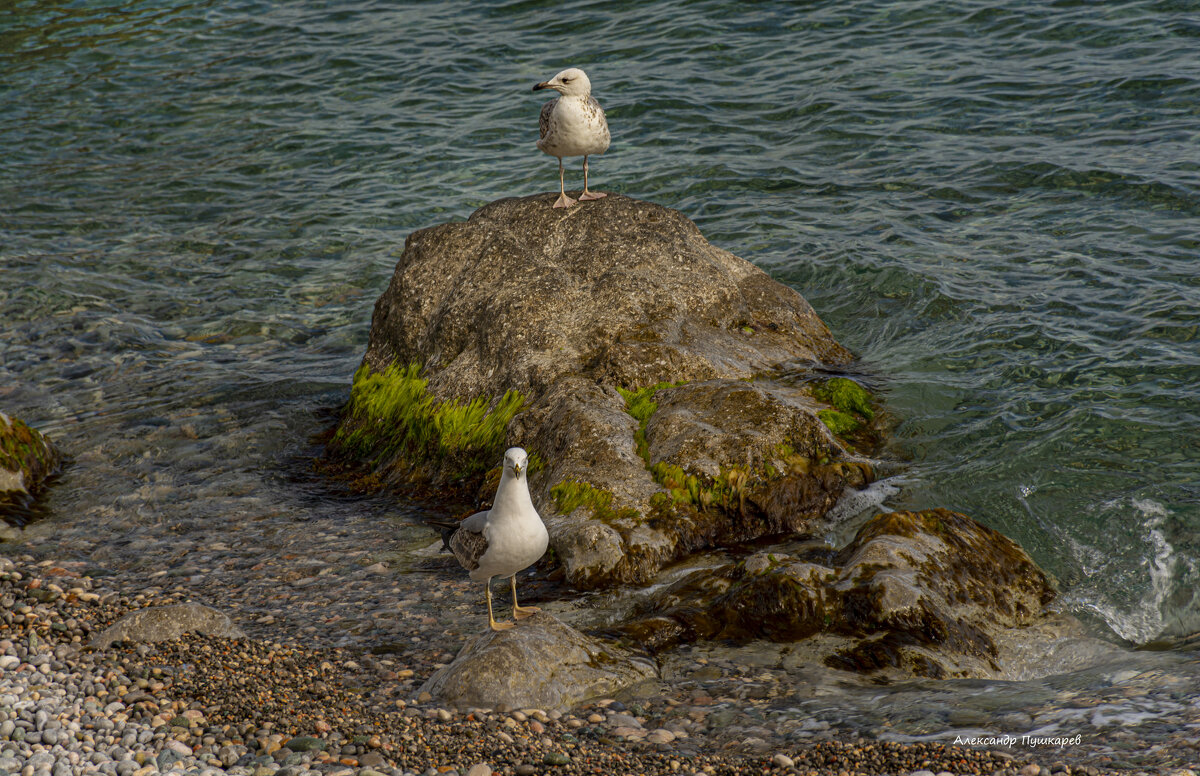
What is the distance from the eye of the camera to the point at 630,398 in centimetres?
857

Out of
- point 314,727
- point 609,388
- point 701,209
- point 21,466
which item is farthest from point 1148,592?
point 21,466

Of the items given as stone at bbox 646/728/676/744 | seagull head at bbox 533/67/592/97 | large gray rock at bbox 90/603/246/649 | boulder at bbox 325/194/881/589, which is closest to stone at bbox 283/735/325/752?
large gray rock at bbox 90/603/246/649

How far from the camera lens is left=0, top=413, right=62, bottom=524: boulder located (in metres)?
8.58

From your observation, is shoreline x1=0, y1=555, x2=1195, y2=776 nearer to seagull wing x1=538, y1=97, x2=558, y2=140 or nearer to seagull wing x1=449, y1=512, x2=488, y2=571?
seagull wing x1=449, y1=512, x2=488, y2=571

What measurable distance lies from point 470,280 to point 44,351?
587 centimetres

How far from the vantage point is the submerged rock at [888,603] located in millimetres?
6125

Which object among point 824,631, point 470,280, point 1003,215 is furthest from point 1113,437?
point 470,280

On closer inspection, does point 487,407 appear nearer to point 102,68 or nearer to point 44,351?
point 44,351

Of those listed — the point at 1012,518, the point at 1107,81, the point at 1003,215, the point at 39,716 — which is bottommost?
the point at 1012,518

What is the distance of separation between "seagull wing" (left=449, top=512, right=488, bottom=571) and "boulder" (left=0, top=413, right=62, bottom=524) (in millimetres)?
4287

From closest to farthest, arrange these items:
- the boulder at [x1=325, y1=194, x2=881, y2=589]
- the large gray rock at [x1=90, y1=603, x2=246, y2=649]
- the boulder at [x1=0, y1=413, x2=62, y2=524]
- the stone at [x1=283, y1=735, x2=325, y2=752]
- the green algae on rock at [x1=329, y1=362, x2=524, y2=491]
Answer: the stone at [x1=283, y1=735, x2=325, y2=752] < the large gray rock at [x1=90, y1=603, x2=246, y2=649] < the boulder at [x1=325, y1=194, x2=881, y2=589] < the boulder at [x1=0, y1=413, x2=62, y2=524] < the green algae on rock at [x1=329, y1=362, x2=524, y2=491]

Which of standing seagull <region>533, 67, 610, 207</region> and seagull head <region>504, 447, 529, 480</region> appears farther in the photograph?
standing seagull <region>533, 67, 610, 207</region>

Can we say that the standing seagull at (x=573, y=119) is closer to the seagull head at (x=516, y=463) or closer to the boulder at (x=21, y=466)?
the seagull head at (x=516, y=463)

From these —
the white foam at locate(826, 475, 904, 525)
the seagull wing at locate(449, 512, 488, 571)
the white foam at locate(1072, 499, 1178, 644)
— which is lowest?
the white foam at locate(1072, 499, 1178, 644)
